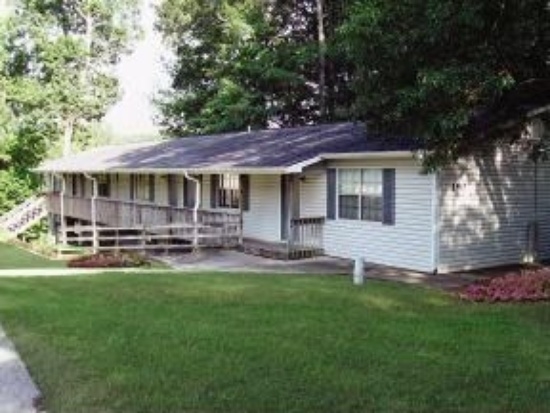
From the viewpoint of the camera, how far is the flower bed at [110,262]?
23264 millimetres

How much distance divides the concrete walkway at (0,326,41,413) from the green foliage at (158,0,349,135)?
108ft

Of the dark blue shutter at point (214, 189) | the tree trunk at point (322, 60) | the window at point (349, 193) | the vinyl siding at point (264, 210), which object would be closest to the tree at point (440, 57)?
the window at point (349, 193)

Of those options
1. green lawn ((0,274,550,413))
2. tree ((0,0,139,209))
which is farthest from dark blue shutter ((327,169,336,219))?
tree ((0,0,139,209))

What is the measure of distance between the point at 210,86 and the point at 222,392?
4441cm

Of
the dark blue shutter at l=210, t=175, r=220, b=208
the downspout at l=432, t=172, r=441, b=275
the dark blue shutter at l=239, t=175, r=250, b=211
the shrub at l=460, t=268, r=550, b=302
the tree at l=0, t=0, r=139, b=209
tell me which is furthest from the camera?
the tree at l=0, t=0, r=139, b=209

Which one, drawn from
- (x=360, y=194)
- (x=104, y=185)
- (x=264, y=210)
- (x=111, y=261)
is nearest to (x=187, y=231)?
(x=264, y=210)

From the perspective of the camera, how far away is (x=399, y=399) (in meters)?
8.45

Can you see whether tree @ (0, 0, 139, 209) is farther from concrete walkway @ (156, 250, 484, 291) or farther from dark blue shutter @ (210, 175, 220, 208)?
concrete walkway @ (156, 250, 484, 291)

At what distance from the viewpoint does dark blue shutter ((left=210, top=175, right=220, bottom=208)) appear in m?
30.3

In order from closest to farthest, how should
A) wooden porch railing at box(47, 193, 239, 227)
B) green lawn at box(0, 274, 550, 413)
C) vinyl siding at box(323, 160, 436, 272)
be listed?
green lawn at box(0, 274, 550, 413) → vinyl siding at box(323, 160, 436, 272) → wooden porch railing at box(47, 193, 239, 227)

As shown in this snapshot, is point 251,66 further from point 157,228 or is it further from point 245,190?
point 157,228

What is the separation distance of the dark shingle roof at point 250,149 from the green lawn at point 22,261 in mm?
5212

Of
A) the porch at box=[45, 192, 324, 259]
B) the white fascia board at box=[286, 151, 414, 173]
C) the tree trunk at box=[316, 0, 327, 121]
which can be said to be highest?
the tree trunk at box=[316, 0, 327, 121]

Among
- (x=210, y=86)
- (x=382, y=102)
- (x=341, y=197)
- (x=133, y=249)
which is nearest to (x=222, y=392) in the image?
(x=382, y=102)
